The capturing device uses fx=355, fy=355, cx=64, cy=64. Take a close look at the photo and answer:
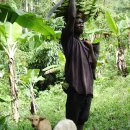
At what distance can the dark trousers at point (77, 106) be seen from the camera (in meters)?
3.39

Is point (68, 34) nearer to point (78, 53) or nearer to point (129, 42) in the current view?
point (78, 53)

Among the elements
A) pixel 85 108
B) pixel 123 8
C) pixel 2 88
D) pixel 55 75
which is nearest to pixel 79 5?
pixel 85 108

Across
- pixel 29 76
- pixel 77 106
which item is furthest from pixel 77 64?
pixel 29 76

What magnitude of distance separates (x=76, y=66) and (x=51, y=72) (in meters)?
5.69

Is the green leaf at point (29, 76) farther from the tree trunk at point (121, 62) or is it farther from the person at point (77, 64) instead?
the person at point (77, 64)

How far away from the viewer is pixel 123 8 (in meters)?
24.8

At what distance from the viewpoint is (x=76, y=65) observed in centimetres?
330

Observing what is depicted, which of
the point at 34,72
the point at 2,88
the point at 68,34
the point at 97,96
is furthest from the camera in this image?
the point at 2,88

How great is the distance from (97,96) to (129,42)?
3.10 metres

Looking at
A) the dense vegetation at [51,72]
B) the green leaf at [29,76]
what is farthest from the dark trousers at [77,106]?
the green leaf at [29,76]

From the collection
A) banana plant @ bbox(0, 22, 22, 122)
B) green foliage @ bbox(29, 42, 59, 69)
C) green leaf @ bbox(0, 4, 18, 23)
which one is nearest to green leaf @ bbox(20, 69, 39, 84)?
banana plant @ bbox(0, 22, 22, 122)

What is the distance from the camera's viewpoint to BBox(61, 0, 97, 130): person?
3245mm

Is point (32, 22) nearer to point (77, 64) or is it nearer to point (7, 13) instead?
point (7, 13)

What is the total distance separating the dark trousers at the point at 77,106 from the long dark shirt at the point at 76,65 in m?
0.08
